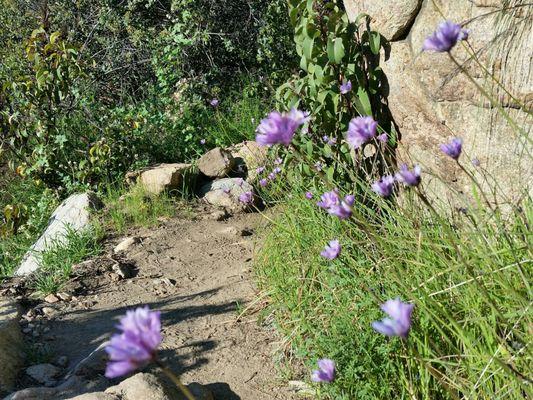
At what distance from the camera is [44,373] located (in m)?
3.59

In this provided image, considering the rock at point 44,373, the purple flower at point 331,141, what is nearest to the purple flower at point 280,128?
the purple flower at point 331,141

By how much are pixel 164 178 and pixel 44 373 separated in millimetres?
2594

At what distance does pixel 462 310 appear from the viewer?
242 centimetres

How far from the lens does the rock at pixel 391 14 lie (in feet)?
13.5

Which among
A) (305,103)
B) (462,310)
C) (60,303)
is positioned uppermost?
(305,103)

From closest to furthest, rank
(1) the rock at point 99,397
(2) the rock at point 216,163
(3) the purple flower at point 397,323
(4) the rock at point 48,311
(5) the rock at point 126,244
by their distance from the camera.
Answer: (3) the purple flower at point 397,323 < (1) the rock at point 99,397 < (4) the rock at point 48,311 < (5) the rock at point 126,244 < (2) the rock at point 216,163

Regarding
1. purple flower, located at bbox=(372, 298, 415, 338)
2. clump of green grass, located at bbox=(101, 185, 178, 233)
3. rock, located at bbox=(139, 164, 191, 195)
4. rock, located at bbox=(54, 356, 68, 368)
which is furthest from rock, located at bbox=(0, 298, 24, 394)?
purple flower, located at bbox=(372, 298, 415, 338)

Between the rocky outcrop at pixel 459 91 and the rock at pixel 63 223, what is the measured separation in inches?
107

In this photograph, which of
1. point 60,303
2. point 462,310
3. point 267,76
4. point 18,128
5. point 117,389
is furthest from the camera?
point 267,76

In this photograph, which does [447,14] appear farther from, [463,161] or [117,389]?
[117,389]

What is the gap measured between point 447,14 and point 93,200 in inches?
134

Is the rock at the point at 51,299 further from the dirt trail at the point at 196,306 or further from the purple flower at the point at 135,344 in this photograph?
the purple flower at the point at 135,344

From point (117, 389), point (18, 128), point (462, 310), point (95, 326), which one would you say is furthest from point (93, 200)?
point (462, 310)

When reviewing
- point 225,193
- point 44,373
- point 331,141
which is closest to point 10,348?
point 44,373
